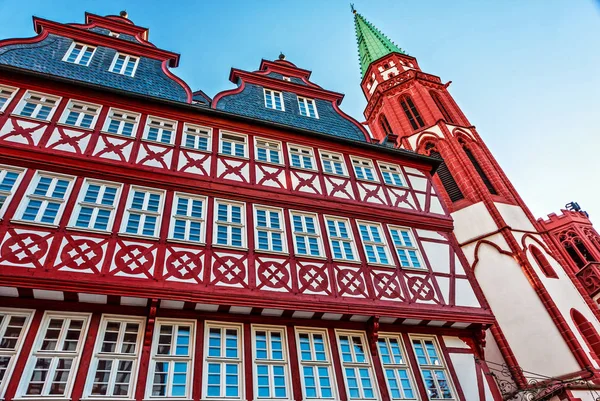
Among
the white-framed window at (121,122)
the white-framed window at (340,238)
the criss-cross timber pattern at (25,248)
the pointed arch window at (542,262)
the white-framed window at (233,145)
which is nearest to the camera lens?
the criss-cross timber pattern at (25,248)

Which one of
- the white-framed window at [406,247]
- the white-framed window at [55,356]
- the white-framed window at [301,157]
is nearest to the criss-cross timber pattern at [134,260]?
the white-framed window at [55,356]

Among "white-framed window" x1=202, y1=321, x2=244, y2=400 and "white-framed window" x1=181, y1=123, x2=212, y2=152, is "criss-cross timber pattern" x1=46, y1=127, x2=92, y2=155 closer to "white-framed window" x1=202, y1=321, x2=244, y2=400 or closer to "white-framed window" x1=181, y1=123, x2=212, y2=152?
"white-framed window" x1=181, y1=123, x2=212, y2=152

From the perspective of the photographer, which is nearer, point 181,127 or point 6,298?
point 6,298

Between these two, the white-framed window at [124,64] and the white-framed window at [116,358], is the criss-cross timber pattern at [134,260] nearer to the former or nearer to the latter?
the white-framed window at [116,358]

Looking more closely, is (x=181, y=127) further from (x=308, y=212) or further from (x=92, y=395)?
(x=92, y=395)

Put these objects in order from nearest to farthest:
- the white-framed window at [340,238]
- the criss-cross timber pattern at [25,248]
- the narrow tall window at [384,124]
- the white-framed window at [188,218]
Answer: the criss-cross timber pattern at [25,248] < the white-framed window at [188,218] < the white-framed window at [340,238] < the narrow tall window at [384,124]

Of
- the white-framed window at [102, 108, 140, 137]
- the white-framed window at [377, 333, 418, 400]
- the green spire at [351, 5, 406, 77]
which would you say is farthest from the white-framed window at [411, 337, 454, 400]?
the green spire at [351, 5, 406, 77]

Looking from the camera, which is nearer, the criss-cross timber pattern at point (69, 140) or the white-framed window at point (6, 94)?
the criss-cross timber pattern at point (69, 140)

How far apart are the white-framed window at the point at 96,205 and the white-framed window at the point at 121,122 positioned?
76.8 inches

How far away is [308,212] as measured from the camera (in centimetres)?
1289

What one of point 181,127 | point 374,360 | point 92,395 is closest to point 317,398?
point 374,360

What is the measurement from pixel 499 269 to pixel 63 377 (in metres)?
16.7

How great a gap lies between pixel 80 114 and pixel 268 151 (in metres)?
5.46

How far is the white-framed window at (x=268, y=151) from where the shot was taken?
45.5ft
